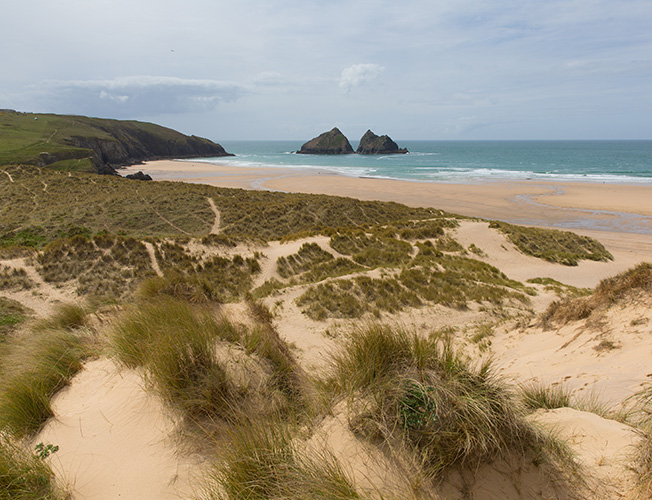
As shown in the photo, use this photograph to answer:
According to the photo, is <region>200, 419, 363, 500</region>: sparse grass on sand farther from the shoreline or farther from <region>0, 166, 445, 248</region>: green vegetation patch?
the shoreline

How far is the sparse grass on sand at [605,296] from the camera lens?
748cm

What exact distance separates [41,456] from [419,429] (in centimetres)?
314

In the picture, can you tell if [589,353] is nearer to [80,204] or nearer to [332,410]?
[332,410]

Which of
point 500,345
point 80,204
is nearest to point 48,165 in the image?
point 80,204

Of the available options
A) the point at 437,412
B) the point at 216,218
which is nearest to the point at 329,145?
the point at 216,218

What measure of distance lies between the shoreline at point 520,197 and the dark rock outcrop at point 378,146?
323ft

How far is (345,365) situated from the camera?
3494 millimetres

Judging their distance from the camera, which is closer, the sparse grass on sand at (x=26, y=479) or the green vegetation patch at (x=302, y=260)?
the sparse grass on sand at (x=26, y=479)

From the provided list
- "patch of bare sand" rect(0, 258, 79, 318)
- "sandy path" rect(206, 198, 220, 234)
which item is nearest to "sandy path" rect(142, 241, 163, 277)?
"patch of bare sand" rect(0, 258, 79, 318)

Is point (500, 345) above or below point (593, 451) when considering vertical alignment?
below

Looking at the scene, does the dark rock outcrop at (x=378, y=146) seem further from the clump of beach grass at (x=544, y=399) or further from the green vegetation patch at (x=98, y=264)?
the clump of beach grass at (x=544, y=399)

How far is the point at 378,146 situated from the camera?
15625 cm

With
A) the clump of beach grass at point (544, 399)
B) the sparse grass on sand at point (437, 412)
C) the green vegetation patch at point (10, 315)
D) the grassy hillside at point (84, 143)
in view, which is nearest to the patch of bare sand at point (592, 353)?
the clump of beach grass at point (544, 399)

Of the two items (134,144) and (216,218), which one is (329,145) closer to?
(134,144)
